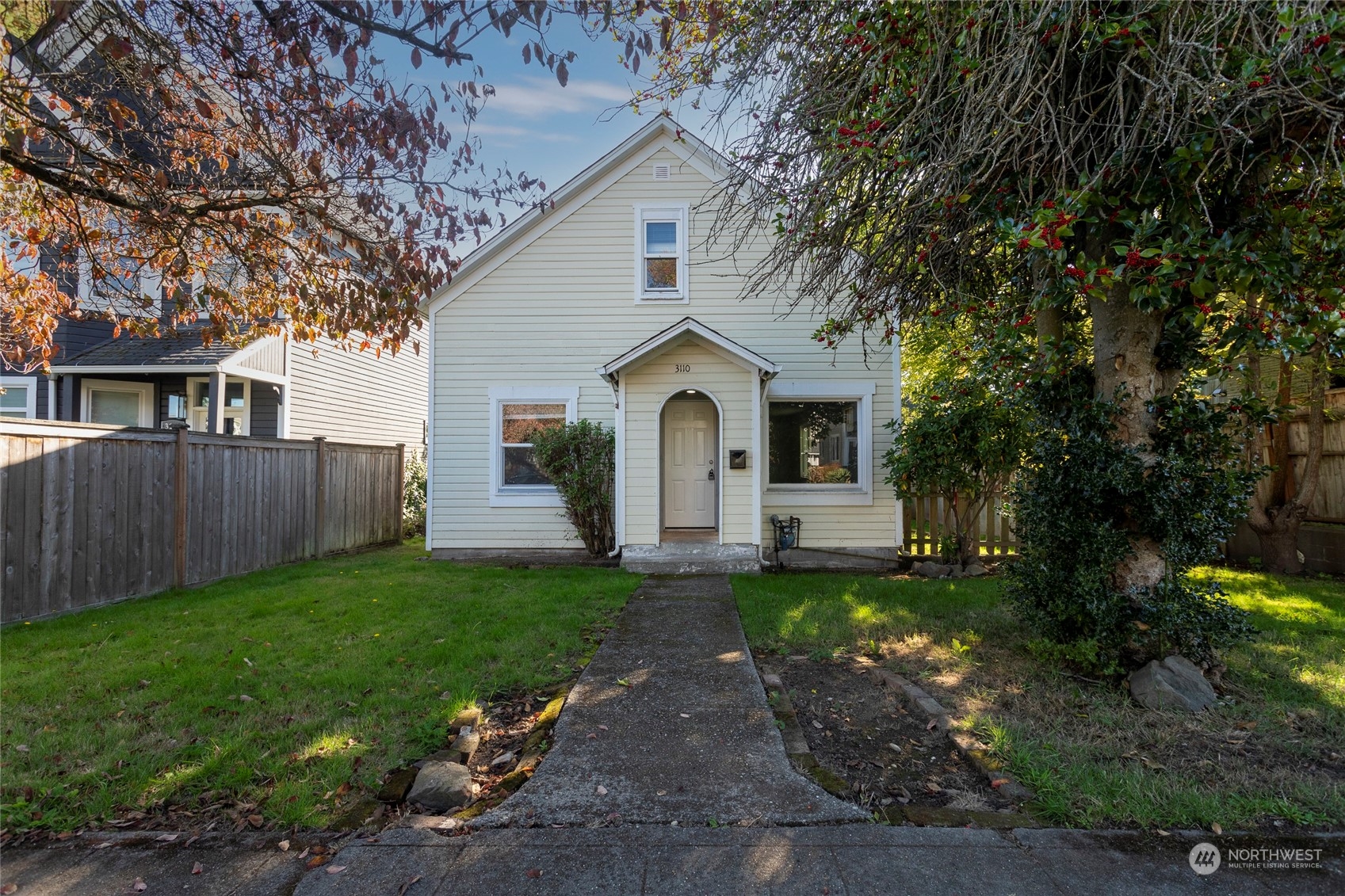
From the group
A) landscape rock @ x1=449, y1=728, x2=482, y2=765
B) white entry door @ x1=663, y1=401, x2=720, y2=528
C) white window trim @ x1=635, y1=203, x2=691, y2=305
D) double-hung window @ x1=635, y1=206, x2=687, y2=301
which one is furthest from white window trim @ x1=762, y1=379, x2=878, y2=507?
landscape rock @ x1=449, y1=728, x2=482, y2=765

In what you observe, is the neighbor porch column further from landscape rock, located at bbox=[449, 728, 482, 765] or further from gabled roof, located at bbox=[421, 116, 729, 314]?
landscape rock, located at bbox=[449, 728, 482, 765]

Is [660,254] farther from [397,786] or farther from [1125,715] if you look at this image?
[397,786]

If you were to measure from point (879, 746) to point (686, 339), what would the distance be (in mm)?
6807

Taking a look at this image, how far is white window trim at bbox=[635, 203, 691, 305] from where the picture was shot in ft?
34.5

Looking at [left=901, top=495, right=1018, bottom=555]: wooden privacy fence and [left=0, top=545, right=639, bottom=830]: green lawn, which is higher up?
[left=901, top=495, right=1018, bottom=555]: wooden privacy fence

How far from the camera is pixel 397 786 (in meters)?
3.06

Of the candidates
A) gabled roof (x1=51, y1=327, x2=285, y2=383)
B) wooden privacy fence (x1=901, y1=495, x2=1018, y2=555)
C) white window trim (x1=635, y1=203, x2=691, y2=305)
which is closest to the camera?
wooden privacy fence (x1=901, y1=495, x2=1018, y2=555)

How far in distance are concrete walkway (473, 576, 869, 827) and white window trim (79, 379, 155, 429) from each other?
12.3 metres

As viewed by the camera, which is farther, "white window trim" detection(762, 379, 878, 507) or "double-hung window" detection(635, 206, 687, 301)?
"double-hung window" detection(635, 206, 687, 301)

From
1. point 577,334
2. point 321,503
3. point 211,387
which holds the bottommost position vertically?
point 321,503

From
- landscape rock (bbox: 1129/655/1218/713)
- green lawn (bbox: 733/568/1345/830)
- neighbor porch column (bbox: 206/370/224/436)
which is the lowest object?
green lawn (bbox: 733/568/1345/830)

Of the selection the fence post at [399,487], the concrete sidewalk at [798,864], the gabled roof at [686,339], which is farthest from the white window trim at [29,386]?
the concrete sidewalk at [798,864]

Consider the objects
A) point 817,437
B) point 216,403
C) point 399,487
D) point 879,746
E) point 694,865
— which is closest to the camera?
point 694,865

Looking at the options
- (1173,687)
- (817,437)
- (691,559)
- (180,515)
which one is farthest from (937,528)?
(180,515)
